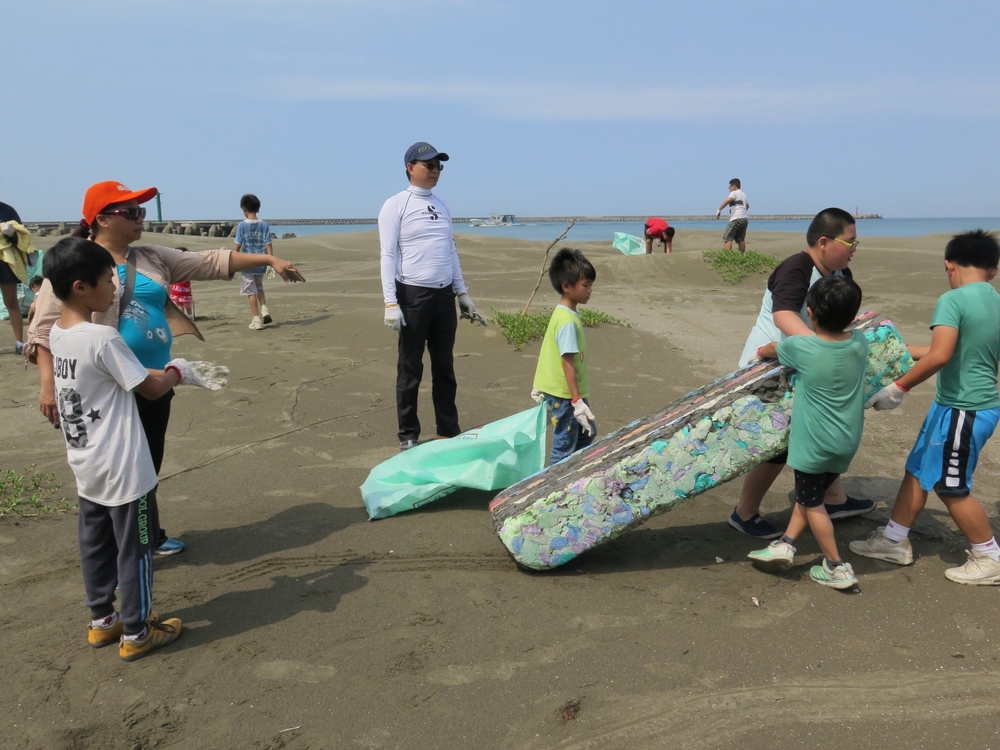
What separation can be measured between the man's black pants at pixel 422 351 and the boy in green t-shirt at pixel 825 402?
260 cm

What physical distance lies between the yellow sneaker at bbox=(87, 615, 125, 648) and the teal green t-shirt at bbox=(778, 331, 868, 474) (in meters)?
3.06

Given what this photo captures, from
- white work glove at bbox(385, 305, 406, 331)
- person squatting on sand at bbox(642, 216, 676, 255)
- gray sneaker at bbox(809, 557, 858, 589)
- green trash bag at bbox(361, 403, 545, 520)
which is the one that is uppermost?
person squatting on sand at bbox(642, 216, 676, 255)

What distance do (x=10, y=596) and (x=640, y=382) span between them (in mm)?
5546

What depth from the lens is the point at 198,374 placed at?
3.23m

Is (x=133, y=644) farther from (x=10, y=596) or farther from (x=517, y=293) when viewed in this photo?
(x=517, y=293)

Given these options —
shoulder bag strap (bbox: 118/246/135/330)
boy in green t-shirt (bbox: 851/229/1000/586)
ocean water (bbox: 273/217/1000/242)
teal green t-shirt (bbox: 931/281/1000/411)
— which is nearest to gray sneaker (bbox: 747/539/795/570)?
boy in green t-shirt (bbox: 851/229/1000/586)

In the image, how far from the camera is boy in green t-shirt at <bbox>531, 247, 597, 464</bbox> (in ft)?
13.7

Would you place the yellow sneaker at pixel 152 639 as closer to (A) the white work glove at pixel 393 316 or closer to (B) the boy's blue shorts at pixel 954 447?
(A) the white work glove at pixel 393 316

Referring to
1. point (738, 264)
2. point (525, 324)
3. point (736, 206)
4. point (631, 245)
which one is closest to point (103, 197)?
point (525, 324)

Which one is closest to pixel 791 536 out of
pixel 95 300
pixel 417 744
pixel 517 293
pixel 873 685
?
pixel 873 685

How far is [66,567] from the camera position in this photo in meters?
3.84

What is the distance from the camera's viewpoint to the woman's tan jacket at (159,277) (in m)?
3.30

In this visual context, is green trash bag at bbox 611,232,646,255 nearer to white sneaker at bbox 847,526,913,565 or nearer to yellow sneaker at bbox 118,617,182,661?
white sneaker at bbox 847,526,913,565

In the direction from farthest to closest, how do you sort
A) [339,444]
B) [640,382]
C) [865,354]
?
1. [640,382]
2. [339,444]
3. [865,354]
